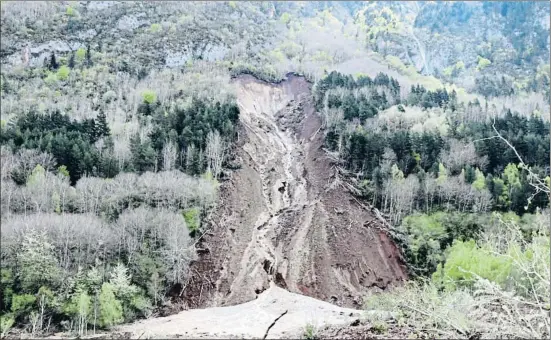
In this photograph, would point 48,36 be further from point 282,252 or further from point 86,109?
point 282,252

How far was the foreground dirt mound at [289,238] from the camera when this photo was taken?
49.1 m

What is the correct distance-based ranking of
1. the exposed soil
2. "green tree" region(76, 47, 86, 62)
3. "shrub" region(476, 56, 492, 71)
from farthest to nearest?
"shrub" region(476, 56, 492, 71) < "green tree" region(76, 47, 86, 62) < the exposed soil

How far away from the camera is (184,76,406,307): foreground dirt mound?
161ft

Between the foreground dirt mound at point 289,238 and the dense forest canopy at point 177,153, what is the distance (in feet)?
7.40

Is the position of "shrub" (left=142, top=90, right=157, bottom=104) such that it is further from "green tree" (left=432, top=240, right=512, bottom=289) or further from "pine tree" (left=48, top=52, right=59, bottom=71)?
"green tree" (left=432, top=240, right=512, bottom=289)

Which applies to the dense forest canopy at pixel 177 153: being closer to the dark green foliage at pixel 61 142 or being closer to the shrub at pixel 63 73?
the dark green foliage at pixel 61 142

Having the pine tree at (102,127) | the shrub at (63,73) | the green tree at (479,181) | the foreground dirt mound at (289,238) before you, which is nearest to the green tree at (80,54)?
the shrub at (63,73)

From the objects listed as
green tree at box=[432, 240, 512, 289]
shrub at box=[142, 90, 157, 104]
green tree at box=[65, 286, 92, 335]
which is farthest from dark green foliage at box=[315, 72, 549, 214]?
green tree at box=[65, 286, 92, 335]

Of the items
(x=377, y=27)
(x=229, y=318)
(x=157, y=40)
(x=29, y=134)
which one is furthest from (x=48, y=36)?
(x=377, y=27)

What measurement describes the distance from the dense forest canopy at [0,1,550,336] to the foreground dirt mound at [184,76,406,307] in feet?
7.40

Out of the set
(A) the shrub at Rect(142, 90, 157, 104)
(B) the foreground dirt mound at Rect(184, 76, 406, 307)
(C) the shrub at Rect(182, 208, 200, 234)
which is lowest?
(B) the foreground dirt mound at Rect(184, 76, 406, 307)

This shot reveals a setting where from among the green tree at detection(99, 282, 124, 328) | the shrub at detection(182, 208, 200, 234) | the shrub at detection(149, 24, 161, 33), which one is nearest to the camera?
the green tree at detection(99, 282, 124, 328)

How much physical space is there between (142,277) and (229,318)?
933 cm

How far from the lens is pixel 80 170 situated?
53000mm
